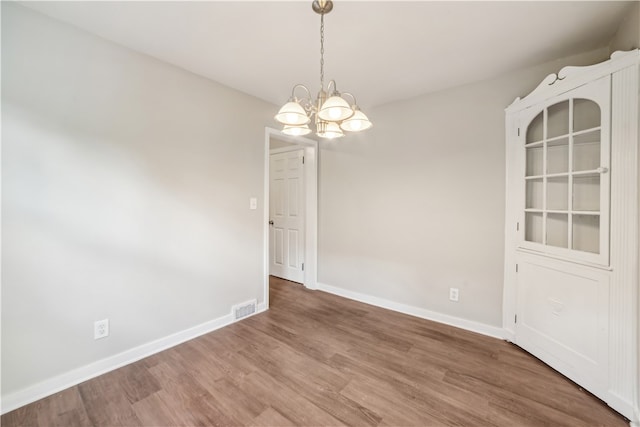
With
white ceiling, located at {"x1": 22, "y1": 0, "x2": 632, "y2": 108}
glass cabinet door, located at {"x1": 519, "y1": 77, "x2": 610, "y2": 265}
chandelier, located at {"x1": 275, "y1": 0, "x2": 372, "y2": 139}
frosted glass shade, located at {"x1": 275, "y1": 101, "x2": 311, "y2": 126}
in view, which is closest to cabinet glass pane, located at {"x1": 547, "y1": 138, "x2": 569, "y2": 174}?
glass cabinet door, located at {"x1": 519, "y1": 77, "x2": 610, "y2": 265}

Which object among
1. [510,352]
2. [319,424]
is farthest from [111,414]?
[510,352]

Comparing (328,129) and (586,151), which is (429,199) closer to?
(586,151)

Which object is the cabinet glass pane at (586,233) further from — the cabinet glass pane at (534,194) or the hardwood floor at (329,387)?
the hardwood floor at (329,387)

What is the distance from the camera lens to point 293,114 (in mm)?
1395

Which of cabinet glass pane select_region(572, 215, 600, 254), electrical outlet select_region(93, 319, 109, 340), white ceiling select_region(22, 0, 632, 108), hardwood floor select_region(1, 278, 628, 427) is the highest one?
white ceiling select_region(22, 0, 632, 108)

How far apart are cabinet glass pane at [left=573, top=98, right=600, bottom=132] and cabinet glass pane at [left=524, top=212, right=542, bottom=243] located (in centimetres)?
71

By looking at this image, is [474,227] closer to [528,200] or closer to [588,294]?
[528,200]

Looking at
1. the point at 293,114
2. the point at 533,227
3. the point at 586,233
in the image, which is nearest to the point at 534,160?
the point at 533,227

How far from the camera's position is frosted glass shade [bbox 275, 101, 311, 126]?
137 cm

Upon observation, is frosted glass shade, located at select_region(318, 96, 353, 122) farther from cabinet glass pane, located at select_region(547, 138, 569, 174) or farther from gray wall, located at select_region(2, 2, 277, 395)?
cabinet glass pane, located at select_region(547, 138, 569, 174)

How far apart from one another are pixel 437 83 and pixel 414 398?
2.71 meters

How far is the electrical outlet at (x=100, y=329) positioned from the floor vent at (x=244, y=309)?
3.50 ft

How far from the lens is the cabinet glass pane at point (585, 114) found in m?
1.78

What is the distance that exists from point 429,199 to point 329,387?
2.04 m
